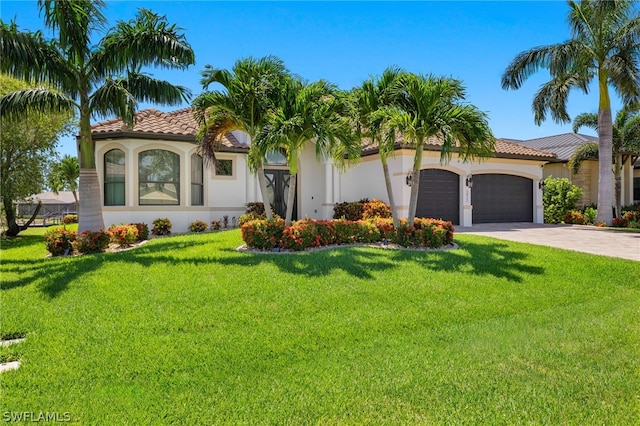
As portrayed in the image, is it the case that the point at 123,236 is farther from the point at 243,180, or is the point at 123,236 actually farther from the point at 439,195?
the point at 439,195

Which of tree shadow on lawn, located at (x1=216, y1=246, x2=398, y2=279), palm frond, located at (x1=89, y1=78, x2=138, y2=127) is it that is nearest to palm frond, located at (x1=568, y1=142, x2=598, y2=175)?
tree shadow on lawn, located at (x1=216, y1=246, x2=398, y2=279)

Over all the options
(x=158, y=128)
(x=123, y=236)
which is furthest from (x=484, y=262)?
(x=158, y=128)

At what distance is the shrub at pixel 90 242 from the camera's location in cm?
1085

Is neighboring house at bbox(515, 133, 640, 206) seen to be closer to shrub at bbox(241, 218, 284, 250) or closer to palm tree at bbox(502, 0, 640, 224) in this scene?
palm tree at bbox(502, 0, 640, 224)

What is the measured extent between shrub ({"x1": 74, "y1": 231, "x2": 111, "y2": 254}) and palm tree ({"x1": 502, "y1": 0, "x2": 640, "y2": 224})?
63.8 ft

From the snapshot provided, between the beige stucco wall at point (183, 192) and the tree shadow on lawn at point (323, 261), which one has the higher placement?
the beige stucco wall at point (183, 192)

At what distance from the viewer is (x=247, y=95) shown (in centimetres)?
1016

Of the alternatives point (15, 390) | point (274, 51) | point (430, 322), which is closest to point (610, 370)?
point (430, 322)

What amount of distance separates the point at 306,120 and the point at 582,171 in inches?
872

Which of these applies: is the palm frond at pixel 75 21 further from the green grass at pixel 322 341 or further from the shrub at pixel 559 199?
the shrub at pixel 559 199

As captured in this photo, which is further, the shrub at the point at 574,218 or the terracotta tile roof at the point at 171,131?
the shrub at the point at 574,218

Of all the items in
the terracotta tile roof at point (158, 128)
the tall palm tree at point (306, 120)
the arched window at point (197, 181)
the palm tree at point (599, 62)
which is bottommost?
the arched window at point (197, 181)

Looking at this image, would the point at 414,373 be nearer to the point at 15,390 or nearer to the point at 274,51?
the point at 15,390

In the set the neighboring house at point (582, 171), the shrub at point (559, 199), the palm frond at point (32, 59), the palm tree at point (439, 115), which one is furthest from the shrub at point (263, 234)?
the neighboring house at point (582, 171)
